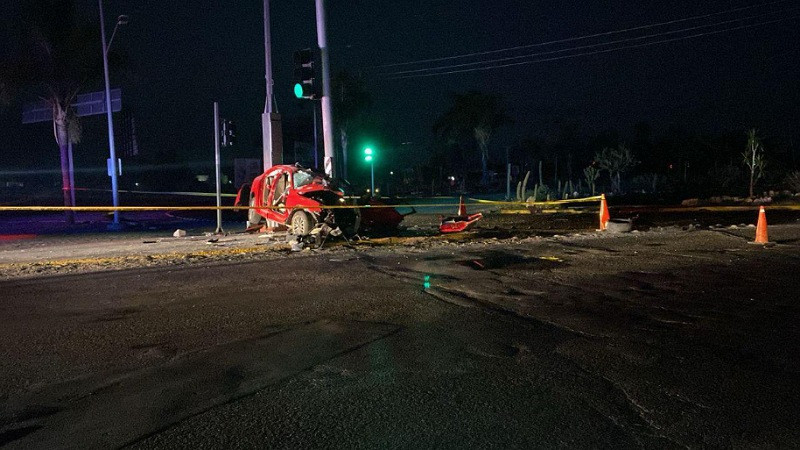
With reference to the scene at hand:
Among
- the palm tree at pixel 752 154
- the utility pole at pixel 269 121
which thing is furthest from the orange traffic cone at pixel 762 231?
the palm tree at pixel 752 154

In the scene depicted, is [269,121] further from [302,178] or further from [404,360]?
[404,360]

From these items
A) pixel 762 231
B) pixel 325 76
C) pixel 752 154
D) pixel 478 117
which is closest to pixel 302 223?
pixel 325 76

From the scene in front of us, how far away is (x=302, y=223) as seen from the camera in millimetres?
14109

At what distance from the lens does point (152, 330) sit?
20.4 ft

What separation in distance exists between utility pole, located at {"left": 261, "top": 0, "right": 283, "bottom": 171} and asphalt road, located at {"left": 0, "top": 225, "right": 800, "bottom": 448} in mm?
8018

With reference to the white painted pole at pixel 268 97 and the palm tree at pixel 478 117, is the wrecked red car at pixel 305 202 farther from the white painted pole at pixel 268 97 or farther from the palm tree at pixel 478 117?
the palm tree at pixel 478 117

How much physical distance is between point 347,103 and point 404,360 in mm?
47397

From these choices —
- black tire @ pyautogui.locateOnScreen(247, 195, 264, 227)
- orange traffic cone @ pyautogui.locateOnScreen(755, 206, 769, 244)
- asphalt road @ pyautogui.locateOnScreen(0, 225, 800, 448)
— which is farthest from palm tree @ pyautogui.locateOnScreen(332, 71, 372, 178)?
asphalt road @ pyautogui.locateOnScreen(0, 225, 800, 448)

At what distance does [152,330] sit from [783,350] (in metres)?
6.14

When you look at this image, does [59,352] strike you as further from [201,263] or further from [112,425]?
[201,263]

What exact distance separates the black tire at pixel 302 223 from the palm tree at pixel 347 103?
35.6m

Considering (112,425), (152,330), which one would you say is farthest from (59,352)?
(112,425)

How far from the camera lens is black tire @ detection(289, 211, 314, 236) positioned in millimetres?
14039

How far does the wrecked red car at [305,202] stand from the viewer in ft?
45.9
